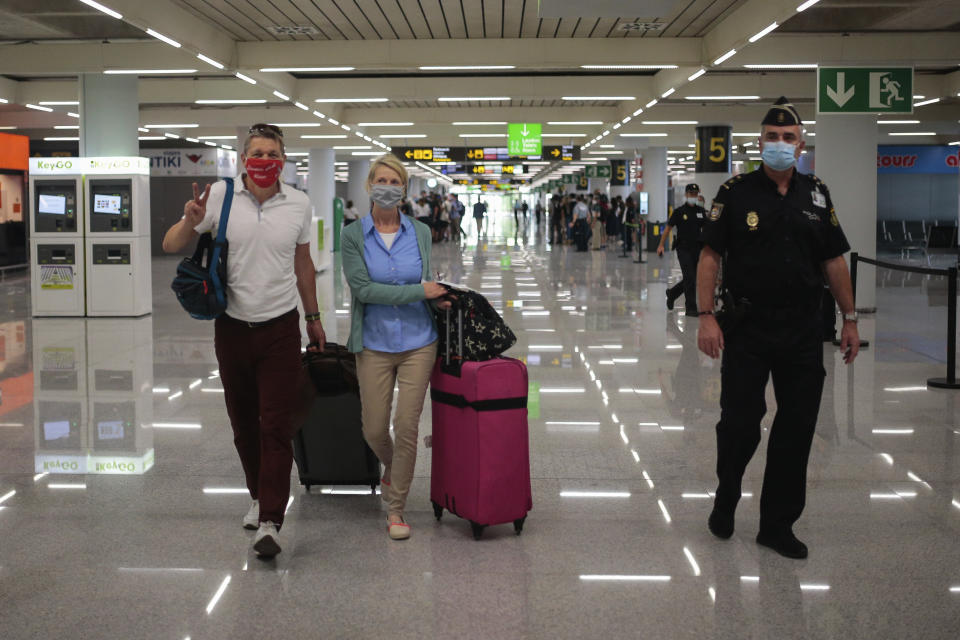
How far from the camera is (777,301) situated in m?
4.29

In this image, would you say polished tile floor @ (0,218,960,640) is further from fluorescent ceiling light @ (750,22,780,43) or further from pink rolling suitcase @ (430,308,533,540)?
fluorescent ceiling light @ (750,22,780,43)

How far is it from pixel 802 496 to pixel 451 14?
993cm

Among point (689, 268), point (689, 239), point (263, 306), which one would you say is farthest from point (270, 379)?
point (689, 239)

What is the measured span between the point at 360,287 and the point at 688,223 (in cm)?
986

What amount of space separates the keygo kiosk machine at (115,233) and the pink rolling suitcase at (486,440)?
33.2 feet

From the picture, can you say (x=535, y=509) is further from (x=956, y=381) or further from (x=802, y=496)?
(x=956, y=381)

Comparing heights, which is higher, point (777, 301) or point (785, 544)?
point (777, 301)

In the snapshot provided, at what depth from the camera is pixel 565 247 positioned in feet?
124

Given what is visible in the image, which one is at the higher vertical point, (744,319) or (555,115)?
(555,115)

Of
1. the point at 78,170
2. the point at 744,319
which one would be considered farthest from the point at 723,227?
the point at 78,170

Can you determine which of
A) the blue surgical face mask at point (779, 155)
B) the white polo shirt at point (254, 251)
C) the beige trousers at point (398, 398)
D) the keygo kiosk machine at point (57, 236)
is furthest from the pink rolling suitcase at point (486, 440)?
the keygo kiosk machine at point (57, 236)

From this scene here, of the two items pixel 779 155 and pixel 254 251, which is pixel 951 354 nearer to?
pixel 779 155

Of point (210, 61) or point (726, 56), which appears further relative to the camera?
point (210, 61)

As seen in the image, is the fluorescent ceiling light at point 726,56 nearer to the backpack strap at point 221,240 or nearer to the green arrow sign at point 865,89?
the green arrow sign at point 865,89
